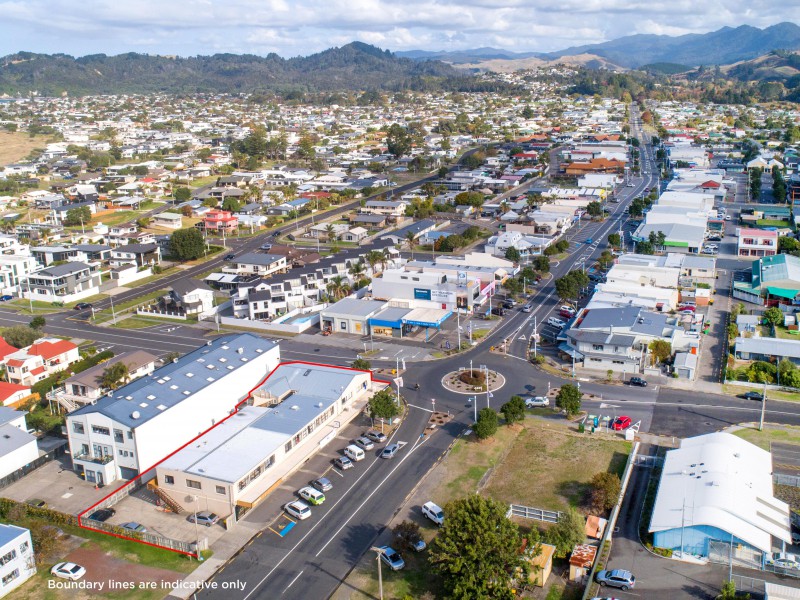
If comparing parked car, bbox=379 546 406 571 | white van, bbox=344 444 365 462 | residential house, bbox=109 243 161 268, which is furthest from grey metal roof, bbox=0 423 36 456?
residential house, bbox=109 243 161 268

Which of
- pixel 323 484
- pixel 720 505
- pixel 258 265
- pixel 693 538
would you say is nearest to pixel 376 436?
pixel 323 484

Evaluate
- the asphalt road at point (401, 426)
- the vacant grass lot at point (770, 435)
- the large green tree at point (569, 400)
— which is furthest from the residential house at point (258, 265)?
the vacant grass lot at point (770, 435)

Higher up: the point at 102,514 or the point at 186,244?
the point at 186,244

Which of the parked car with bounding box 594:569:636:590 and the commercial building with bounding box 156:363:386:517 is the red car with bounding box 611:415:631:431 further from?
the commercial building with bounding box 156:363:386:517

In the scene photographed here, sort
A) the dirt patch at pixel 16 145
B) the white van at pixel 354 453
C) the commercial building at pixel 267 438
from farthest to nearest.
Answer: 1. the dirt patch at pixel 16 145
2. the white van at pixel 354 453
3. the commercial building at pixel 267 438

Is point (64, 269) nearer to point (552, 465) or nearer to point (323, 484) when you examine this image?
point (323, 484)

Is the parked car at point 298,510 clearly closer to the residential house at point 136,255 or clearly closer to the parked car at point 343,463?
the parked car at point 343,463

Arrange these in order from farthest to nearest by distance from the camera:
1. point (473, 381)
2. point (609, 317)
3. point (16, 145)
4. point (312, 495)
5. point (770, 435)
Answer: point (16, 145)
point (609, 317)
point (473, 381)
point (770, 435)
point (312, 495)
